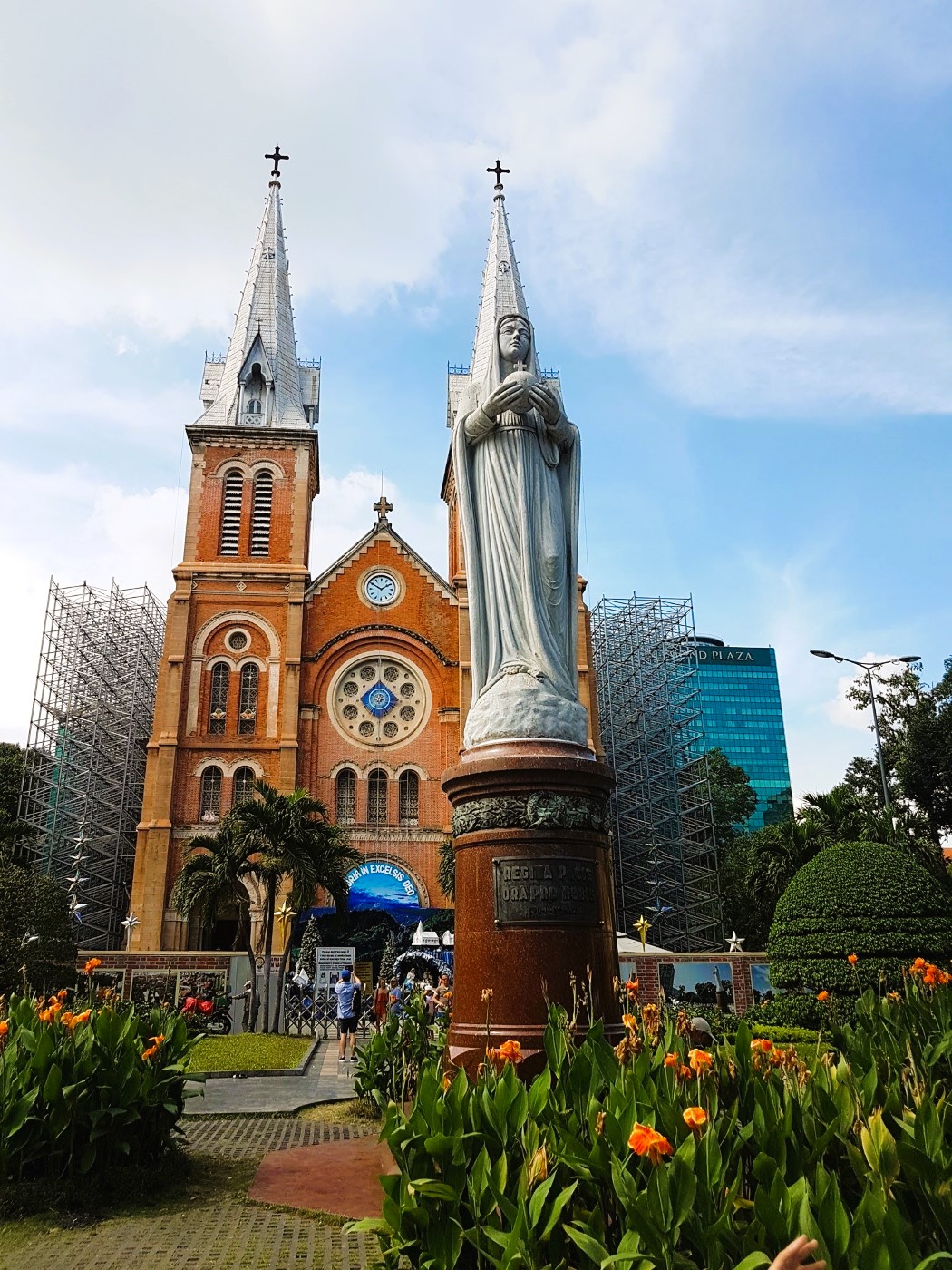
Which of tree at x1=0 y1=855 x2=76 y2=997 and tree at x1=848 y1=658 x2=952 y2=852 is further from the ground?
tree at x1=848 y1=658 x2=952 y2=852

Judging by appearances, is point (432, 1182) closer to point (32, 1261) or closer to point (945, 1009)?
point (32, 1261)

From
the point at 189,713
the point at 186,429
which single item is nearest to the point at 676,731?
the point at 189,713

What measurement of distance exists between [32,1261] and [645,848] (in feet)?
120

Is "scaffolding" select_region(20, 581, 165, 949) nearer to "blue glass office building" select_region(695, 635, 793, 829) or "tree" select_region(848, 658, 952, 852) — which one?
"tree" select_region(848, 658, 952, 852)

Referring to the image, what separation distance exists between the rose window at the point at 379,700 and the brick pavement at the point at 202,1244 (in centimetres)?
2851

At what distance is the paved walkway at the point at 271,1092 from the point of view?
8.34 meters

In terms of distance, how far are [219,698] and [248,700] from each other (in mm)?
982

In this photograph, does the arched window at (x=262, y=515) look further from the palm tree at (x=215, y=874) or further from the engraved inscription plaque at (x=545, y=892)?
the engraved inscription plaque at (x=545, y=892)

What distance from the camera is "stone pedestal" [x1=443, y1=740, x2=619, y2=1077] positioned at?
5.73 m

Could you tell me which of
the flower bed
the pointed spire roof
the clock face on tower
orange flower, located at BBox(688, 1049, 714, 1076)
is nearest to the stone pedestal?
the flower bed

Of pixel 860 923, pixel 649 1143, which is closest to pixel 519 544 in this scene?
pixel 649 1143

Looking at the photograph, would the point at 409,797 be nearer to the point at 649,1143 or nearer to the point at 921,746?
the point at 921,746

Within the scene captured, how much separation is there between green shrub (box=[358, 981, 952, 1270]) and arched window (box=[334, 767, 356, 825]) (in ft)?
94.3

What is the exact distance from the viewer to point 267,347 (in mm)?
38469
